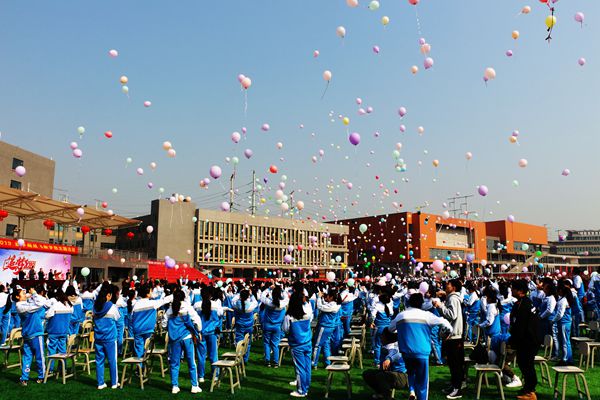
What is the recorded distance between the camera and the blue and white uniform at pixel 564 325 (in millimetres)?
9227

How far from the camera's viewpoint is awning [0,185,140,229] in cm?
2325

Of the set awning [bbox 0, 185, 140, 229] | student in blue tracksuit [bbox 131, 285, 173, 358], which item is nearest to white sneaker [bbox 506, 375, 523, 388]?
student in blue tracksuit [bbox 131, 285, 173, 358]

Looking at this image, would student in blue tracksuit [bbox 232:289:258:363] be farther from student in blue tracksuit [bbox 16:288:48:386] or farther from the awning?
the awning

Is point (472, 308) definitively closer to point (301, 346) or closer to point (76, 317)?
point (301, 346)

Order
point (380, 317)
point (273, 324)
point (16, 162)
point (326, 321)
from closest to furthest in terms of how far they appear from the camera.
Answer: point (326, 321)
point (273, 324)
point (380, 317)
point (16, 162)

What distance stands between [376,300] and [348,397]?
3577 millimetres

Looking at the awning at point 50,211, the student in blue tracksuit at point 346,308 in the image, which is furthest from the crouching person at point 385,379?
the awning at point 50,211

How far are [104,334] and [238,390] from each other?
237cm

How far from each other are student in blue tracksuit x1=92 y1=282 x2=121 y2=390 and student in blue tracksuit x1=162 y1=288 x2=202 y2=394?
960 millimetres

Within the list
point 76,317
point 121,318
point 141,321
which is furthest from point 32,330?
point 76,317

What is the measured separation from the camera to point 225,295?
13281 millimetres

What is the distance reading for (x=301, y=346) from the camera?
762 cm

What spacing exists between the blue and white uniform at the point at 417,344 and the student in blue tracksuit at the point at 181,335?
3.42m

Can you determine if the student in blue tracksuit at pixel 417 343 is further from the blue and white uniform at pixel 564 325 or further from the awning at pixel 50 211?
the awning at pixel 50 211
